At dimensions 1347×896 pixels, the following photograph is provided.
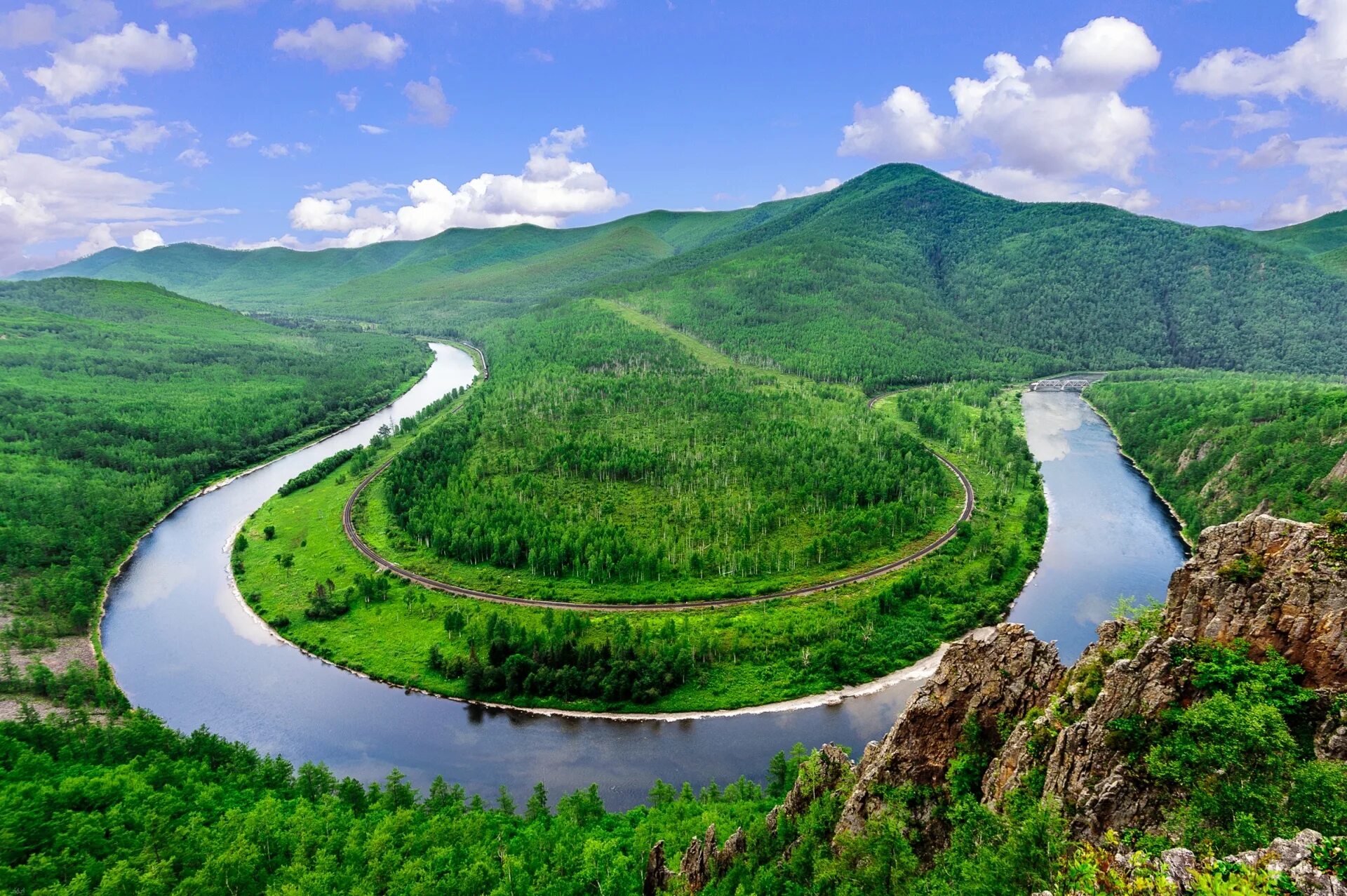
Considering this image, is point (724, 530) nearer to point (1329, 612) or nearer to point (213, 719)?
point (213, 719)

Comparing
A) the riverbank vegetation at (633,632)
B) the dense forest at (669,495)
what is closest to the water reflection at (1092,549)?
the riverbank vegetation at (633,632)

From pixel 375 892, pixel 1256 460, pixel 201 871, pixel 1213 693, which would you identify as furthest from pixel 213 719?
pixel 1256 460

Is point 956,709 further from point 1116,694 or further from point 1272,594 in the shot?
point 1272,594

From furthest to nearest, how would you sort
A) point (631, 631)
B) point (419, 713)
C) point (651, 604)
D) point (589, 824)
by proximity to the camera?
1. point (651, 604)
2. point (631, 631)
3. point (419, 713)
4. point (589, 824)

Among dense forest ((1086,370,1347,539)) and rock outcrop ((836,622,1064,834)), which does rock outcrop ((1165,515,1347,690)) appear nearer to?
rock outcrop ((836,622,1064,834))

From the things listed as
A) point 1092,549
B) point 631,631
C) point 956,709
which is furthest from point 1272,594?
point 1092,549

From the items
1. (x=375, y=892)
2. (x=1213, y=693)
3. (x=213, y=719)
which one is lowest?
(x=213, y=719)

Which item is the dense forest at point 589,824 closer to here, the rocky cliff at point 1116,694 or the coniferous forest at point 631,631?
the coniferous forest at point 631,631
